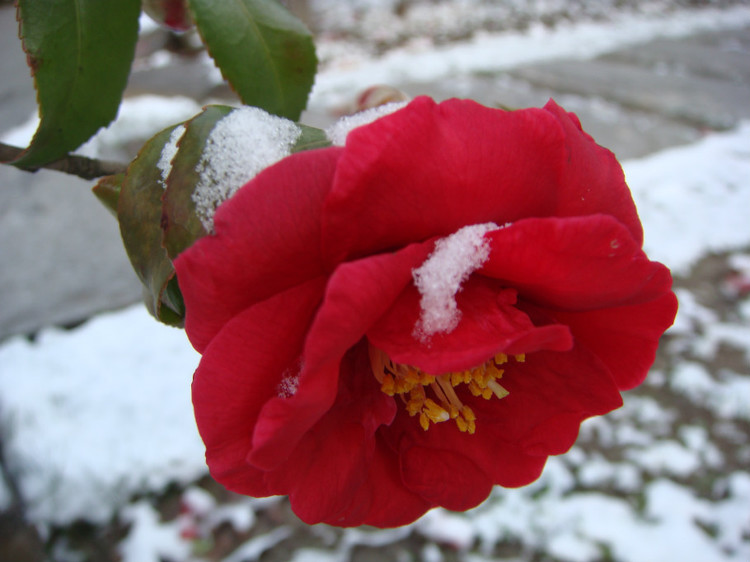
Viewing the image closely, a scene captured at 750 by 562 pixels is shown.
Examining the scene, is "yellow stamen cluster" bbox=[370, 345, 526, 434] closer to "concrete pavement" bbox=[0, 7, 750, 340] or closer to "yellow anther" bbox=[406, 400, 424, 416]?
"yellow anther" bbox=[406, 400, 424, 416]

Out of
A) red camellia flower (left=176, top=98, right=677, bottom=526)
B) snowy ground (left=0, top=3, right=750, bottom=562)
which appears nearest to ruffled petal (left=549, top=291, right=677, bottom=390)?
red camellia flower (left=176, top=98, right=677, bottom=526)

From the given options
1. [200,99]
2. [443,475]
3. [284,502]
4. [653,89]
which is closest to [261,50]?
[443,475]

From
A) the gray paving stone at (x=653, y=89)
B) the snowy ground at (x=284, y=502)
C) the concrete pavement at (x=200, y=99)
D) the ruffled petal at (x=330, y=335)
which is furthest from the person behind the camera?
the gray paving stone at (x=653, y=89)

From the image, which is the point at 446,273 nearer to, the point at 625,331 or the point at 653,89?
the point at 625,331

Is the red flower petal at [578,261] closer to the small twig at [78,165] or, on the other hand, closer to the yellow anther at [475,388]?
the yellow anther at [475,388]

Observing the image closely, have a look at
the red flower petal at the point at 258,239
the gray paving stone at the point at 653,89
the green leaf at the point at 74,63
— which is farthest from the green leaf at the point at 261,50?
the gray paving stone at the point at 653,89

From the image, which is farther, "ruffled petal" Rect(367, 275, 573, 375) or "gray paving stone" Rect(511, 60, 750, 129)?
"gray paving stone" Rect(511, 60, 750, 129)
